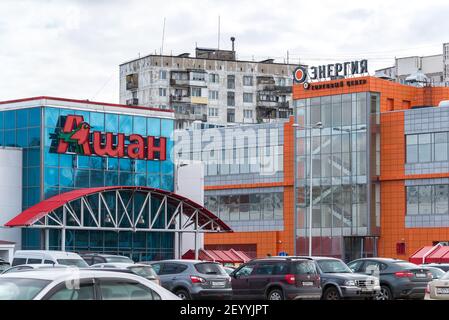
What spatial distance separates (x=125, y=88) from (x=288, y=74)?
20.6 metres

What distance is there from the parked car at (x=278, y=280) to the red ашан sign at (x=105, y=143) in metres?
25.0

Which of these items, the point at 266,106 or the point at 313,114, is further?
the point at 266,106

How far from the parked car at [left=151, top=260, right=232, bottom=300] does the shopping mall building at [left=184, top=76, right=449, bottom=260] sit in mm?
46583

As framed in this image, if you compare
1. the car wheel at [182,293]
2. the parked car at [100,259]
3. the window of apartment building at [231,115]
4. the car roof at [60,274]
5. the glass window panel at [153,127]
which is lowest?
the car wheel at [182,293]

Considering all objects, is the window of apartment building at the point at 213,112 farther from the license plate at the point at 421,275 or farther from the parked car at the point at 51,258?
the license plate at the point at 421,275

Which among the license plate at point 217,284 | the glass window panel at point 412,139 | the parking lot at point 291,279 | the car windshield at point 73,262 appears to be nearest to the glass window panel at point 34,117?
the car windshield at point 73,262

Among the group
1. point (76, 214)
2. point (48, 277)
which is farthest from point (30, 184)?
point (48, 277)

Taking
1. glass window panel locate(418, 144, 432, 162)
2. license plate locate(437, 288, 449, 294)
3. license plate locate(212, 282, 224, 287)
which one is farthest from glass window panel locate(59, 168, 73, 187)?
glass window panel locate(418, 144, 432, 162)

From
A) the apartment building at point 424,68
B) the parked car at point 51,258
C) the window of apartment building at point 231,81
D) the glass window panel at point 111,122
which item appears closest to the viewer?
→ the parked car at point 51,258

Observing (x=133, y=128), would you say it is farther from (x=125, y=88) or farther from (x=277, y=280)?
(x=125, y=88)

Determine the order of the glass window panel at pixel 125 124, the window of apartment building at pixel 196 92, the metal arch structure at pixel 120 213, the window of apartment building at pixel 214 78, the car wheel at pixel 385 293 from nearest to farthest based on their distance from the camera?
the car wheel at pixel 385 293, the metal arch structure at pixel 120 213, the glass window panel at pixel 125 124, the window of apartment building at pixel 196 92, the window of apartment building at pixel 214 78

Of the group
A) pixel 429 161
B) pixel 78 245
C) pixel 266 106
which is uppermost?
pixel 266 106

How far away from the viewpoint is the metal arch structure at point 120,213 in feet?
176
